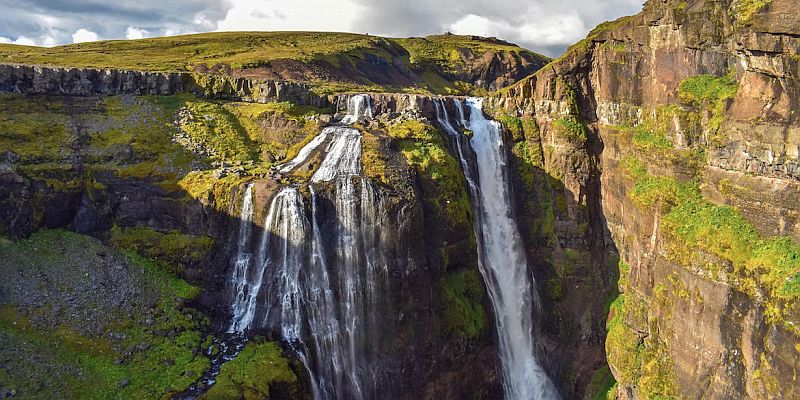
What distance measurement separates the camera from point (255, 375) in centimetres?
2439

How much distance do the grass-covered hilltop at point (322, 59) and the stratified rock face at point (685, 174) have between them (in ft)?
111

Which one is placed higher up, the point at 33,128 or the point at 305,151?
the point at 33,128

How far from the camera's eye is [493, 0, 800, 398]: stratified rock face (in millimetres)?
23781

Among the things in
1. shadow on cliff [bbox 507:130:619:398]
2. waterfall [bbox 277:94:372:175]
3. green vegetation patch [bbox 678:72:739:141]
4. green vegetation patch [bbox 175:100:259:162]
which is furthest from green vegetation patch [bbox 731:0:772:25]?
green vegetation patch [bbox 175:100:259:162]

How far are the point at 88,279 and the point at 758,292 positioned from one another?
3370 centimetres

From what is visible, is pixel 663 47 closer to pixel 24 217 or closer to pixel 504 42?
pixel 24 217

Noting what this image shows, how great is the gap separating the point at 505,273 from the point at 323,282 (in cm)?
1425

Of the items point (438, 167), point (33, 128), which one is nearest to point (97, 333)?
point (33, 128)

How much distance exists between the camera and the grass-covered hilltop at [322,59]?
63.6 m

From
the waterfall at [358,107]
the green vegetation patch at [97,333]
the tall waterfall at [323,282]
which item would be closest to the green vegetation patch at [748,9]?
the tall waterfall at [323,282]

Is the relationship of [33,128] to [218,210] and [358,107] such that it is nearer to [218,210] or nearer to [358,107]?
[218,210]

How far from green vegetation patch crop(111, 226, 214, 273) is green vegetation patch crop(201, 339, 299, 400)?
24.1 feet

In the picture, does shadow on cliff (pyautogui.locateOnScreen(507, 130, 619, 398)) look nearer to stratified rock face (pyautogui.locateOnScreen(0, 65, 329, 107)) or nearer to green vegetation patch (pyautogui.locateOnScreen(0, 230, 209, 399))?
stratified rock face (pyautogui.locateOnScreen(0, 65, 329, 107))

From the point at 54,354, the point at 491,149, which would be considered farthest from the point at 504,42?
the point at 54,354
